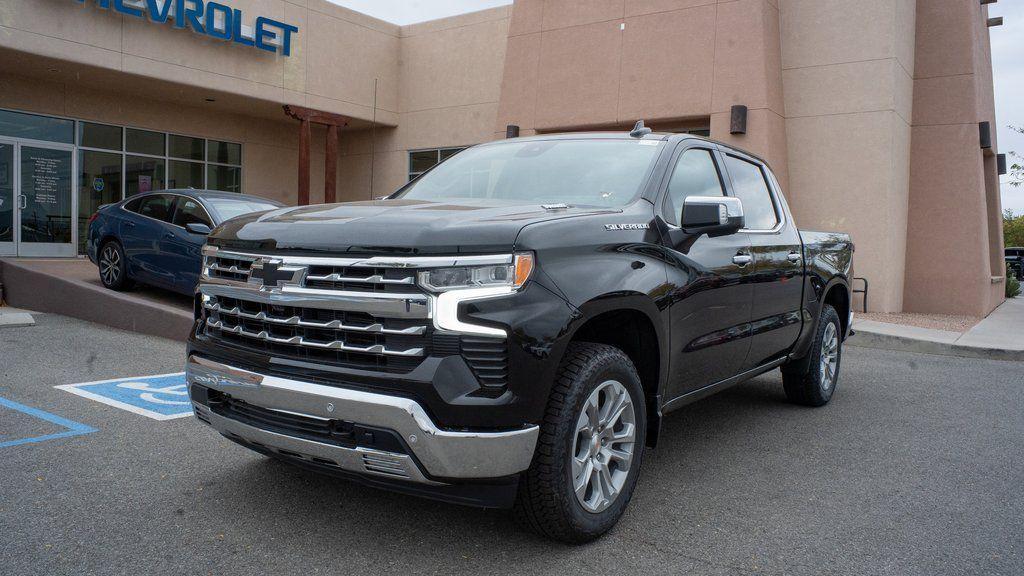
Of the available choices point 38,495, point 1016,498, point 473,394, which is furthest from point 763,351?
point 38,495

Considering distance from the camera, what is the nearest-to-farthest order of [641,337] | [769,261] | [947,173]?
[641,337] < [769,261] < [947,173]

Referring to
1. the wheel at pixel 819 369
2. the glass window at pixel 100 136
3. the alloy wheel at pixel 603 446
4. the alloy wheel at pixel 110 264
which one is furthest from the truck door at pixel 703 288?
the glass window at pixel 100 136

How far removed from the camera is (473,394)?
2.86 meters

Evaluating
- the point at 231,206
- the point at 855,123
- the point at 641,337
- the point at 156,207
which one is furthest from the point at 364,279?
the point at 855,123

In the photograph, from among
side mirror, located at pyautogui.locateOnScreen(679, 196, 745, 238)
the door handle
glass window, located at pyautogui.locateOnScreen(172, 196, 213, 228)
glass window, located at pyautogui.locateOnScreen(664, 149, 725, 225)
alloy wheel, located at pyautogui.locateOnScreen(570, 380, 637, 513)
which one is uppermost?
glass window, located at pyautogui.locateOnScreen(172, 196, 213, 228)

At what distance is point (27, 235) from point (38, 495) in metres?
15.9

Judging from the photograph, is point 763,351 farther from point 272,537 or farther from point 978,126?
point 978,126

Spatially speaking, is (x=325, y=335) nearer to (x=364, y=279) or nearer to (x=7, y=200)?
(x=364, y=279)

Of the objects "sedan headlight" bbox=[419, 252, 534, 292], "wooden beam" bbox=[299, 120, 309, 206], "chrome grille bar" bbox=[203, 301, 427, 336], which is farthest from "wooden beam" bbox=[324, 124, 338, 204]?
"sedan headlight" bbox=[419, 252, 534, 292]

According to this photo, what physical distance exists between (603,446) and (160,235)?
323 inches

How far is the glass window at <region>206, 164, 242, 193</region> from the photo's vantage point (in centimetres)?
2073

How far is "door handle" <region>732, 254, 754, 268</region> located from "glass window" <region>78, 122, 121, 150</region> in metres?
17.8

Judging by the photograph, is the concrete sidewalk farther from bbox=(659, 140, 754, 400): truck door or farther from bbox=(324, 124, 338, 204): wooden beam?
bbox=(324, 124, 338, 204): wooden beam

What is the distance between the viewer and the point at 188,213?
9820 mm
